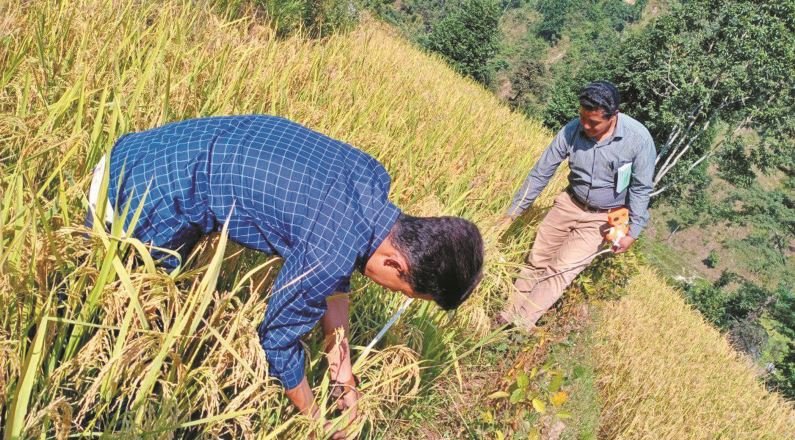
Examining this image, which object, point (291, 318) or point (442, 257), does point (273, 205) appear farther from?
point (442, 257)

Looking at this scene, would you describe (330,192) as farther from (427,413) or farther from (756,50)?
(756,50)

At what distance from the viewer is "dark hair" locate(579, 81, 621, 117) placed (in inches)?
99.8

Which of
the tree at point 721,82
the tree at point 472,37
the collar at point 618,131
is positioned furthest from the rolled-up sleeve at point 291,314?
the tree at point 472,37

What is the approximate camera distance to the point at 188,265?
1383 millimetres

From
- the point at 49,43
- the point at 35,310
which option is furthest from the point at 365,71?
the point at 35,310

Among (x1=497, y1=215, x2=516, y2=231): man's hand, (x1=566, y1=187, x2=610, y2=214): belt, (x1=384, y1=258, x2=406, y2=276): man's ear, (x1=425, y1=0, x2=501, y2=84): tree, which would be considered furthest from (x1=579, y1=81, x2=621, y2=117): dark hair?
(x1=425, y1=0, x2=501, y2=84): tree

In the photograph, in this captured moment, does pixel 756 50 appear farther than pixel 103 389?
Yes

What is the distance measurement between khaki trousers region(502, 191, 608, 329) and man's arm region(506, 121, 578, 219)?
280 millimetres

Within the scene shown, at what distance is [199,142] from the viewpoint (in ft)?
3.86

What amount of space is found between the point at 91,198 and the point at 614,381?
2966 mm

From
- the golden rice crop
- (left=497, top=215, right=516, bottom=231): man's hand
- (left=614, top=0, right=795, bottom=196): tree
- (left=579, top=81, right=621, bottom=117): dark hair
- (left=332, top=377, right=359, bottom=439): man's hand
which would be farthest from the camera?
(left=614, top=0, right=795, bottom=196): tree

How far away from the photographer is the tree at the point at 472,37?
2188cm

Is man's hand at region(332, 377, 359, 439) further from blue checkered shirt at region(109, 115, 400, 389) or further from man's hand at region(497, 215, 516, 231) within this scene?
man's hand at region(497, 215, 516, 231)

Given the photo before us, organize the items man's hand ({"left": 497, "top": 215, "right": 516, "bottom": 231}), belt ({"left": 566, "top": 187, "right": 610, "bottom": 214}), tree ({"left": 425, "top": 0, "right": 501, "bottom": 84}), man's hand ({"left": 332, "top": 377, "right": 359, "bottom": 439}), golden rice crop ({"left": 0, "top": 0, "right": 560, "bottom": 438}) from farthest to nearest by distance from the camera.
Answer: tree ({"left": 425, "top": 0, "right": 501, "bottom": 84}), belt ({"left": 566, "top": 187, "right": 610, "bottom": 214}), man's hand ({"left": 497, "top": 215, "right": 516, "bottom": 231}), man's hand ({"left": 332, "top": 377, "right": 359, "bottom": 439}), golden rice crop ({"left": 0, "top": 0, "right": 560, "bottom": 438})
